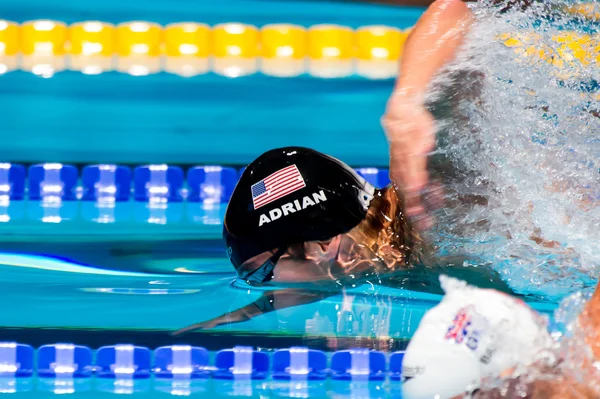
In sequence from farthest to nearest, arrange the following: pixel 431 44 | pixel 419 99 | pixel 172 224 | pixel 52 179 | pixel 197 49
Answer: pixel 197 49 < pixel 52 179 < pixel 172 224 < pixel 431 44 < pixel 419 99

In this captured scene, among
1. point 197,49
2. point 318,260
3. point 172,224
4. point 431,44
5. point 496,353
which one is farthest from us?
point 197,49

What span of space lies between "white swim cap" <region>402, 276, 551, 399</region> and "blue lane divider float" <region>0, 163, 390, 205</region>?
6.07 feet

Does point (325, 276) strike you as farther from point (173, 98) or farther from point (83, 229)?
point (173, 98)

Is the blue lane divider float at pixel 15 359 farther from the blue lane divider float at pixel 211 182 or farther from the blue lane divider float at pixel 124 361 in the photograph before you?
the blue lane divider float at pixel 211 182

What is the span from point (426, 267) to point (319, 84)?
134 centimetres

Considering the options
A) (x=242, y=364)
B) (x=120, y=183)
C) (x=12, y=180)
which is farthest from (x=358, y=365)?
(x=12, y=180)

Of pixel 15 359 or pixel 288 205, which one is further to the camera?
pixel 288 205

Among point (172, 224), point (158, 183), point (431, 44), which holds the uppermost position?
point (431, 44)

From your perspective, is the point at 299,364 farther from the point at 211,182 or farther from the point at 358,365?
the point at 211,182

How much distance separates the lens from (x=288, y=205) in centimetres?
213

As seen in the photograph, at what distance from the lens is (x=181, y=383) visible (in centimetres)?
197

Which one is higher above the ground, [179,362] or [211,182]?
[211,182]

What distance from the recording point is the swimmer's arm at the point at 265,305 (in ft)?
6.91

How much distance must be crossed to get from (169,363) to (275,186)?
457 millimetres
